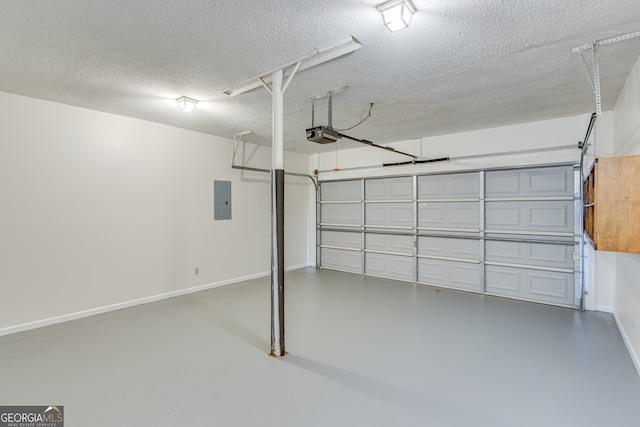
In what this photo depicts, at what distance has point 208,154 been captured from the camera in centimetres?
511

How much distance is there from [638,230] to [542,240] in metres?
2.60

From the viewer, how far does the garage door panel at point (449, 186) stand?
489 centimetres

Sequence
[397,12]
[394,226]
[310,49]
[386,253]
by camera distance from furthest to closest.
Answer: [386,253] → [394,226] → [310,49] → [397,12]

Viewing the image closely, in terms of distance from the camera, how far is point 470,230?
4.91 m

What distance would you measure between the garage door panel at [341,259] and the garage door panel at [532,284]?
2391 millimetres

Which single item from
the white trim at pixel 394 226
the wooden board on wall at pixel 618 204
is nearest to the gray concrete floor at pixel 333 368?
the wooden board on wall at pixel 618 204

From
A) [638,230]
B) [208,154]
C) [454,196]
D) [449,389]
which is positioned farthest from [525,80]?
[208,154]

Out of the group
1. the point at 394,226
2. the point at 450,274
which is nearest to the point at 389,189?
the point at 394,226

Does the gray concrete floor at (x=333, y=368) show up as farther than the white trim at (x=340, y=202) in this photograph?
No

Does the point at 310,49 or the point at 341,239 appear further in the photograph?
the point at 341,239

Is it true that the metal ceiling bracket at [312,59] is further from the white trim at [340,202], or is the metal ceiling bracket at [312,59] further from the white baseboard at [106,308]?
the white trim at [340,202]

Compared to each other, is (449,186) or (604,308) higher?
(449,186)

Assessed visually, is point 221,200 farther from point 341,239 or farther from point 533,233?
point 533,233

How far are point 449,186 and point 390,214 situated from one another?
118 centimetres
